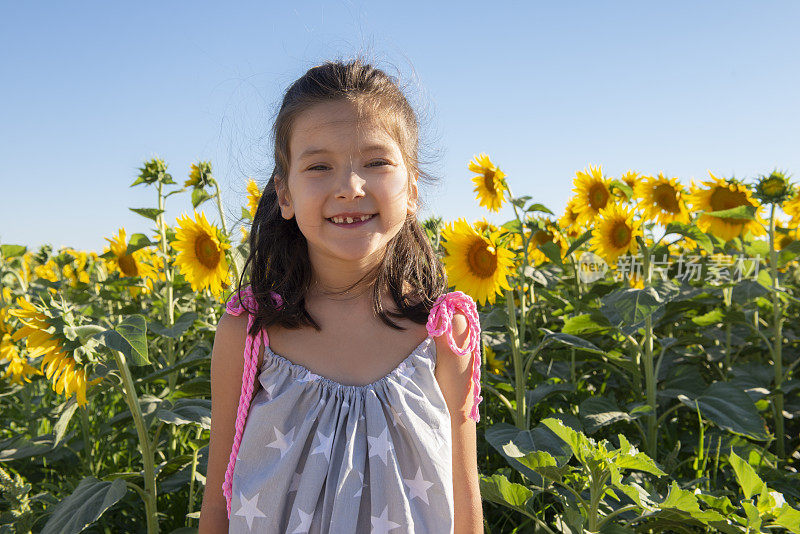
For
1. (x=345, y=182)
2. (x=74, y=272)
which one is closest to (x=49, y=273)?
(x=74, y=272)

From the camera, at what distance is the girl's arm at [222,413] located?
1.39 metres

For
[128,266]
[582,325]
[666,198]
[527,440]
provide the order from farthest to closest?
[128,266] → [666,198] → [582,325] → [527,440]

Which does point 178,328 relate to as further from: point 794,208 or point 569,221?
point 794,208

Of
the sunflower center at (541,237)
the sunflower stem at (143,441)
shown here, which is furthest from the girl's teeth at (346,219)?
the sunflower center at (541,237)

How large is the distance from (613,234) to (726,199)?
31.1 inches

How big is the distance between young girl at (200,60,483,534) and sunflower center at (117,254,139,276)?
209 cm

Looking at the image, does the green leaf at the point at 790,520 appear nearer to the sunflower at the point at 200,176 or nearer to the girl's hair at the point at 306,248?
the girl's hair at the point at 306,248

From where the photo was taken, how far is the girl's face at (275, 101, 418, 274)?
50.5 inches

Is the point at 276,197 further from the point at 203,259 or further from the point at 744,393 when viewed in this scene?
the point at 744,393

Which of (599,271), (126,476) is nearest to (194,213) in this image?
(126,476)

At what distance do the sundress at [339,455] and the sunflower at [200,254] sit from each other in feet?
4.31

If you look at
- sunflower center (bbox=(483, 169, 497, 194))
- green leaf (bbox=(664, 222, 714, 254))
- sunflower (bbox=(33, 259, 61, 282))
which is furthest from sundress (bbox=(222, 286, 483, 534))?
sunflower (bbox=(33, 259, 61, 282))

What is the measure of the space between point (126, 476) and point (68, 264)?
310cm

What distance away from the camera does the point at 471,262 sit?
247cm
